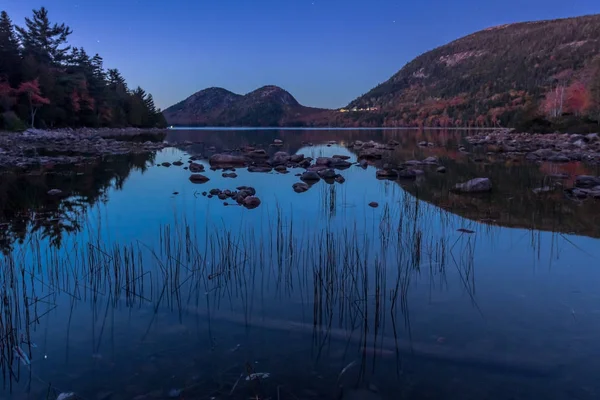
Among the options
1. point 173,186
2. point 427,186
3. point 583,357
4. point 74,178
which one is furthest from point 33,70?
point 583,357

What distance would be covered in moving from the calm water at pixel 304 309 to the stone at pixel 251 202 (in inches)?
50.5

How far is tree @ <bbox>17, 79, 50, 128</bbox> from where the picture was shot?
167ft

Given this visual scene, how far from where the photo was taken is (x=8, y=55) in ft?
169

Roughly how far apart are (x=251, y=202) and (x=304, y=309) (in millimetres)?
7946

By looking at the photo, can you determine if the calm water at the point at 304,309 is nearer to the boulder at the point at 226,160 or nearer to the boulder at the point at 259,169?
the boulder at the point at 259,169

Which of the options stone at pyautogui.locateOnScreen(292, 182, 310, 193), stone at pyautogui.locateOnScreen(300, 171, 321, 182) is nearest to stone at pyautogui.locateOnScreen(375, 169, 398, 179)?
stone at pyautogui.locateOnScreen(300, 171, 321, 182)

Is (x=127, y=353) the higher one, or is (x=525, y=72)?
(x=525, y=72)

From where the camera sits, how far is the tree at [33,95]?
5088 cm

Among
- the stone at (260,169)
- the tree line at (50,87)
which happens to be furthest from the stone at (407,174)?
the tree line at (50,87)

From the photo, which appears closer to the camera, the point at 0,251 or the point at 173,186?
the point at 0,251

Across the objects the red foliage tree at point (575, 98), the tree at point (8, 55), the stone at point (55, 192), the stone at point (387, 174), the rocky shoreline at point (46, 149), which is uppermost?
the tree at point (8, 55)

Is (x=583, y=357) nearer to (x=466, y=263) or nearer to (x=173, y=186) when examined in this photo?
(x=466, y=263)

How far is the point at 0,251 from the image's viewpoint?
863 cm

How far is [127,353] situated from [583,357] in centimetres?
511
